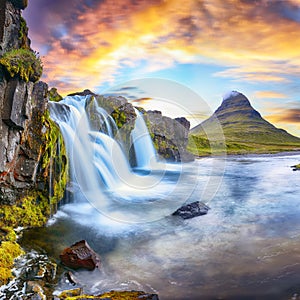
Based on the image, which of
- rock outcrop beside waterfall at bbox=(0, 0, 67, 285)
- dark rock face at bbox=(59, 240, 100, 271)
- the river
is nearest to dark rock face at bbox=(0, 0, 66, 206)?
rock outcrop beside waterfall at bbox=(0, 0, 67, 285)

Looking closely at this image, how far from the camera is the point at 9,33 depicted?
37.3 ft

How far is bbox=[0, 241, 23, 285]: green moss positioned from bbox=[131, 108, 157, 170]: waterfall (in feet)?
75.8

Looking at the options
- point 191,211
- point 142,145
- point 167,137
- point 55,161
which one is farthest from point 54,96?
point 167,137

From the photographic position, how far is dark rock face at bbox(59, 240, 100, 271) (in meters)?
8.83

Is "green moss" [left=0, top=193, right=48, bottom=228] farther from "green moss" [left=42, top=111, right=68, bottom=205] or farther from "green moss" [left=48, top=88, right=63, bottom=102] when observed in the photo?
"green moss" [left=48, top=88, right=63, bottom=102]

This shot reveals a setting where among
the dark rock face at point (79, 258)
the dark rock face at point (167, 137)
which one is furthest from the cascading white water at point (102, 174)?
the dark rock face at point (167, 137)

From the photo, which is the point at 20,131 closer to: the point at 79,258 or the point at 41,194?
the point at 41,194

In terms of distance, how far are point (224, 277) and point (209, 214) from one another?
7.11 metres

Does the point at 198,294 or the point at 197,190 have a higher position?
the point at 197,190

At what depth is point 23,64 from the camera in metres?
11.0

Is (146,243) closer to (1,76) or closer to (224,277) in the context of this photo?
(224,277)

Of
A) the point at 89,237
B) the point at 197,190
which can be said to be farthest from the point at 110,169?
the point at 89,237

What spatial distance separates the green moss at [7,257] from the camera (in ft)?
26.0

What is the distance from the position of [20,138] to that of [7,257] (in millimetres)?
4653
